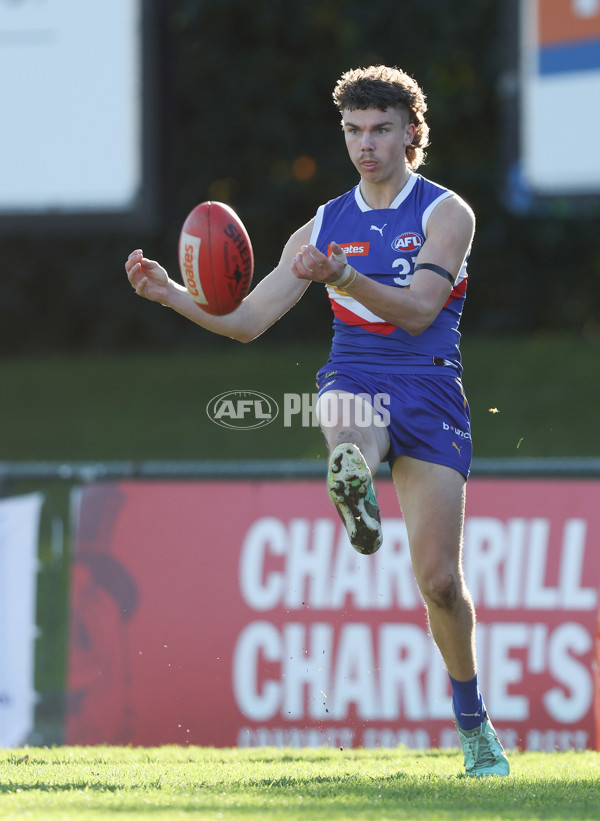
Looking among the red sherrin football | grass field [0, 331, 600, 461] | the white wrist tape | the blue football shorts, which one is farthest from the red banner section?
grass field [0, 331, 600, 461]

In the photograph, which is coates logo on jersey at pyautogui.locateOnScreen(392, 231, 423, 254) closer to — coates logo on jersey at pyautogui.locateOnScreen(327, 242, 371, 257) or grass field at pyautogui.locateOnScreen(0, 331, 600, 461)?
coates logo on jersey at pyautogui.locateOnScreen(327, 242, 371, 257)

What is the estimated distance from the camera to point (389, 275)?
495 centimetres

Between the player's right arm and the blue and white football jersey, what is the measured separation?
0.24 meters

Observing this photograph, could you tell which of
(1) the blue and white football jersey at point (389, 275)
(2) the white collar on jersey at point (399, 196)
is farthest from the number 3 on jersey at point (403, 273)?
(2) the white collar on jersey at point (399, 196)

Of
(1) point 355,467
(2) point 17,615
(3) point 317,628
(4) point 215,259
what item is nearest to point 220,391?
(2) point 17,615

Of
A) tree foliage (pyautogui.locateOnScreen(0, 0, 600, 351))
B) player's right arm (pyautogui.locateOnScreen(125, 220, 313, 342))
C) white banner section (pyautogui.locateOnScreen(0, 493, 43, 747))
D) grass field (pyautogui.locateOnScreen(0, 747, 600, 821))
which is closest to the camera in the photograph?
grass field (pyautogui.locateOnScreen(0, 747, 600, 821))

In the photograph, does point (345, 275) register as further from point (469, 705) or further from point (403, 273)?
point (469, 705)

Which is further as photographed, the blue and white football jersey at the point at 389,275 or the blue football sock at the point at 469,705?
the blue football sock at the point at 469,705

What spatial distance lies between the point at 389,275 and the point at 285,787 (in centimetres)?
185

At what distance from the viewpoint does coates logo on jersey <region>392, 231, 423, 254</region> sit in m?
4.95

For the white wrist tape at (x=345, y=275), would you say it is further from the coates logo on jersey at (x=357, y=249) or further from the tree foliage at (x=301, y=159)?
the tree foliage at (x=301, y=159)

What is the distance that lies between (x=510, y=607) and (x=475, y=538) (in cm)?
39

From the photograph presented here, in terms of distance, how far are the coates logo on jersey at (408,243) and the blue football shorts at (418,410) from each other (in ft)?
1.50

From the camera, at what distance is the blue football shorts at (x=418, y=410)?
16.1 ft
